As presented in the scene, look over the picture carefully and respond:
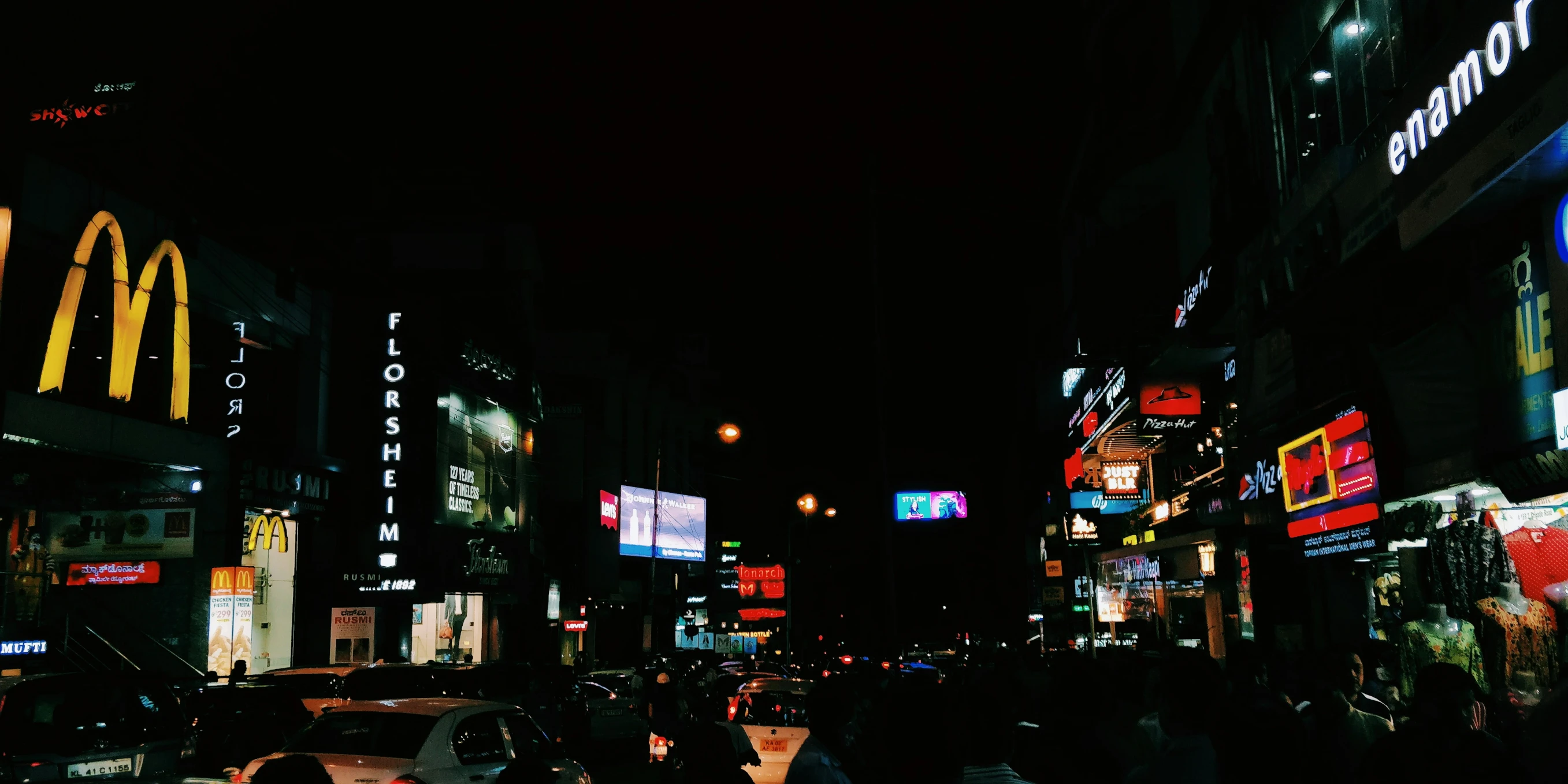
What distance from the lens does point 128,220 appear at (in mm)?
22672

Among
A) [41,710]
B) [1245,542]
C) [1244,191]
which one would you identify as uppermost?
[1244,191]

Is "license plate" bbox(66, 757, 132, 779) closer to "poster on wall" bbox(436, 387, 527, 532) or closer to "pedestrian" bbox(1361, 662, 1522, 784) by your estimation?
"pedestrian" bbox(1361, 662, 1522, 784)

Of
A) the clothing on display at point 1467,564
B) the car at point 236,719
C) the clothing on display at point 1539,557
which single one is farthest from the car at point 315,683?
the clothing on display at point 1539,557

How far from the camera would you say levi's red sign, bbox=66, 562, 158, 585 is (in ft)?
72.9

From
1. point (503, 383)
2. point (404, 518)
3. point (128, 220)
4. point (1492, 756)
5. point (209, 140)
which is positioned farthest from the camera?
point (503, 383)

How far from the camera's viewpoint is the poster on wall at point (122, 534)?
74.5 ft

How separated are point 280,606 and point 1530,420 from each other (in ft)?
94.2

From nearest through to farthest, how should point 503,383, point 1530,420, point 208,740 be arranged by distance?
point 1530,420, point 208,740, point 503,383

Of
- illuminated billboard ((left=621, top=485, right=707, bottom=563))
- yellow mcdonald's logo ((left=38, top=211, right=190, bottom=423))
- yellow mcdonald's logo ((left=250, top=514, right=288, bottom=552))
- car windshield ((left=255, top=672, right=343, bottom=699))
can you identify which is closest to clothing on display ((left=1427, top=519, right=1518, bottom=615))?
car windshield ((left=255, top=672, right=343, bottom=699))

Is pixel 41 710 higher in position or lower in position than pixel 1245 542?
lower

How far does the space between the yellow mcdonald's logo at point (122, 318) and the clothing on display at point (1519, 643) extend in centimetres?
2244

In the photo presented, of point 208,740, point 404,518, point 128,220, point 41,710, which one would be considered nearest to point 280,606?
point 404,518

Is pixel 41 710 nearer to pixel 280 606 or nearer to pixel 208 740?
pixel 208 740

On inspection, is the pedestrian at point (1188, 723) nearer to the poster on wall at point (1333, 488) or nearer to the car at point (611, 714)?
the poster on wall at point (1333, 488)
